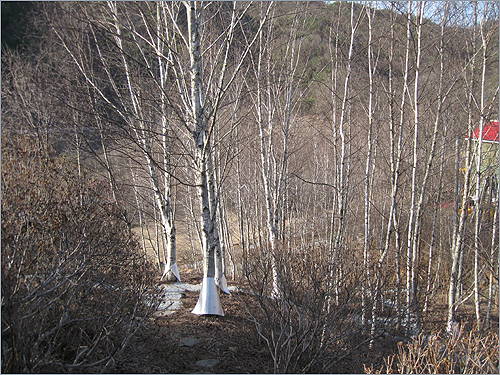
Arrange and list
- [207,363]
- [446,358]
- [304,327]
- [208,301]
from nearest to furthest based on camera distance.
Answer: [446,358] < [207,363] < [304,327] < [208,301]

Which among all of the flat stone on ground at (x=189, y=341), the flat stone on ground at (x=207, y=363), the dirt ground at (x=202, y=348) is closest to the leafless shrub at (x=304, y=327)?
A: the dirt ground at (x=202, y=348)

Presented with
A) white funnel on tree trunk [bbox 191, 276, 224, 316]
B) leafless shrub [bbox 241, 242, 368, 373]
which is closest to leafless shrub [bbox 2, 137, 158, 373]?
white funnel on tree trunk [bbox 191, 276, 224, 316]

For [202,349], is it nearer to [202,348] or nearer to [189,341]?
[202,348]

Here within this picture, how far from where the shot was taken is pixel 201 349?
5023 mm

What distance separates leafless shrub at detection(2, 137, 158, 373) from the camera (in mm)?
3168

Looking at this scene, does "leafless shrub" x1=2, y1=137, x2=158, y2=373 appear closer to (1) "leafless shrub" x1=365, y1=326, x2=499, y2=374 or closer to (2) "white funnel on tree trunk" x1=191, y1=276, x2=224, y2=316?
(2) "white funnel on tree trunk" x1=191, y1=276, x2=224, y2=316

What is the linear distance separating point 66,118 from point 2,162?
21.3 feet

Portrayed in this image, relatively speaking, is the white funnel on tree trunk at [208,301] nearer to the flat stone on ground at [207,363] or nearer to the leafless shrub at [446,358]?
the flat stone on ground at [207,363]

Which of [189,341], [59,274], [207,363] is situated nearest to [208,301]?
[189,341]

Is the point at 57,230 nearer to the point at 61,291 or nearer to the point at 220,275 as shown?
the point at 61,291

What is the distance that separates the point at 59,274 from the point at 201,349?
7.58 feet

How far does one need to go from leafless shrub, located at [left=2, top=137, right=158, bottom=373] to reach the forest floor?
1.34 feet

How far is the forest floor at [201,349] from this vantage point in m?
4.50

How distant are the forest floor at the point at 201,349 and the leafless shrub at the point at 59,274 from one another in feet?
1.34
